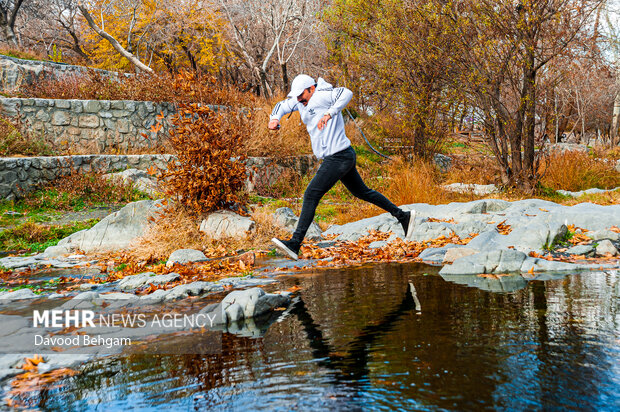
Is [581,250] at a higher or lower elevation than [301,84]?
lower

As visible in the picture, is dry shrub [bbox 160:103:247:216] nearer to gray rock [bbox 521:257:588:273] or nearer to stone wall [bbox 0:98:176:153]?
gray rock [bbox 521:257:588:273]

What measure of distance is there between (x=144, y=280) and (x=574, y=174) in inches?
430

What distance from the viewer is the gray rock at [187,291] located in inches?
181

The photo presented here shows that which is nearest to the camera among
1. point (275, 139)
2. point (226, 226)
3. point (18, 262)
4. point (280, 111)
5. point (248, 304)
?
point (248, 304)

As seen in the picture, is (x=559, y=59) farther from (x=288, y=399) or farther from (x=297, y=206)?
(x=288, y=399)

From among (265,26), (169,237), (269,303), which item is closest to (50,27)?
(265,26)

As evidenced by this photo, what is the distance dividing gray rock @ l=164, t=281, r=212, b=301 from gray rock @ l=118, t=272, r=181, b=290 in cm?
64

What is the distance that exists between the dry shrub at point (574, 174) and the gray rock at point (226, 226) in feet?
25.0

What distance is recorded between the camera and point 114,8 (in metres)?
21.9

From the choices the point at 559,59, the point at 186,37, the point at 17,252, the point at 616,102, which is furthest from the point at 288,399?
the point at 616,102

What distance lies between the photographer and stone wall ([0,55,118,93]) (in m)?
15.3

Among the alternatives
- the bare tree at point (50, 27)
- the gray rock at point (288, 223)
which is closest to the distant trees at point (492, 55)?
the gray rock at point (288, 223)

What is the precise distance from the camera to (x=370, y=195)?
609 centimetres

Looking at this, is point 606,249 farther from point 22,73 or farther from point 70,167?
point 22,73
